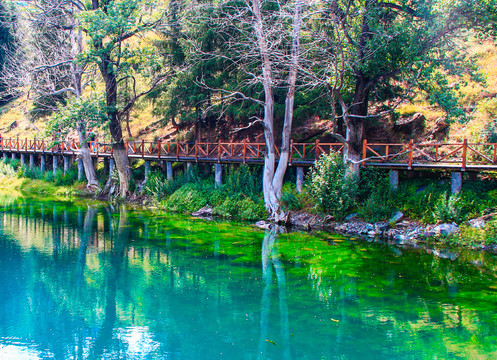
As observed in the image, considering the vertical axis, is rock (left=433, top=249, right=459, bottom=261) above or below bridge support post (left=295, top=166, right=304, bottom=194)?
below

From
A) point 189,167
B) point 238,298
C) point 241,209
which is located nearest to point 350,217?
point 241,209

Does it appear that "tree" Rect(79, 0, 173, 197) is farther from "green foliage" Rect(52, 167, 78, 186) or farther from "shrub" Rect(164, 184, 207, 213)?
"green foliage" Rect(52, 167, 78, 186)

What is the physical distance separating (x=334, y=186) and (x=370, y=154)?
3416mm

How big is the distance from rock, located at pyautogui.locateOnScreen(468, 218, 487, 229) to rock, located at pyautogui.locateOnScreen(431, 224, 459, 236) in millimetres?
503

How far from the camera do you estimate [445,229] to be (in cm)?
1702

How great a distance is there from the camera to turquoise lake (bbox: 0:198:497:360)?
30.4 ft

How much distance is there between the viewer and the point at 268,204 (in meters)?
22.0

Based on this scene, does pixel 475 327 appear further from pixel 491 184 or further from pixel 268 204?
pixel 268 204

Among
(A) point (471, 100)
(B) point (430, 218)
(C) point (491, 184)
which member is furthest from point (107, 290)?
(A) point (471, 100)

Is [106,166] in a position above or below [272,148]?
below

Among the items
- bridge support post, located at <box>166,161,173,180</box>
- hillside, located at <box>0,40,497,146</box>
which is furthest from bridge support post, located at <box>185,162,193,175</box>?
hillside, located at <box>0,40,497,146</box>

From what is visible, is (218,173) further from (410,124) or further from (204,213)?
(410,124)

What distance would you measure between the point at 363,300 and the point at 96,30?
19086 mm

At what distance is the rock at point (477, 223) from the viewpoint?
16.5 meters
